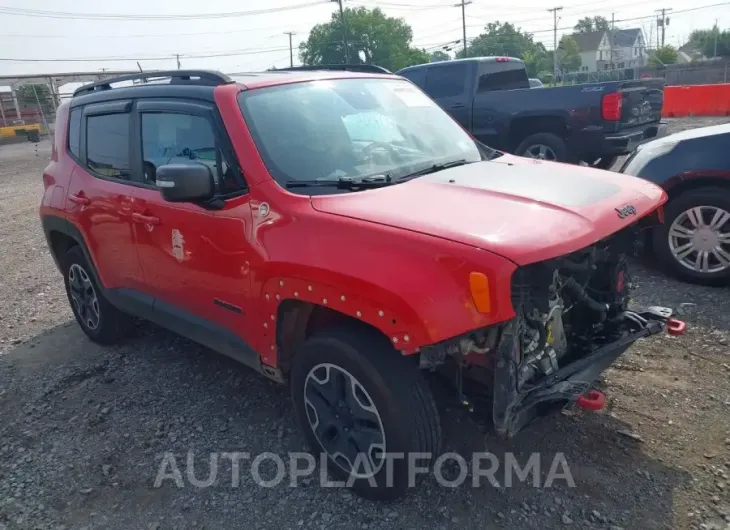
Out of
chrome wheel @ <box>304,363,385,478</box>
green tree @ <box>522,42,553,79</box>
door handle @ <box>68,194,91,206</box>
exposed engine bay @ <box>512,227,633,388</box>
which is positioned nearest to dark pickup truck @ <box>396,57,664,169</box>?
exposed engine bay @ <box>512,227,633,388</box>

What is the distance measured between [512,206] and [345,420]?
4.20ft

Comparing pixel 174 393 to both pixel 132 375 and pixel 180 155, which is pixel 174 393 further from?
pixel 180 155

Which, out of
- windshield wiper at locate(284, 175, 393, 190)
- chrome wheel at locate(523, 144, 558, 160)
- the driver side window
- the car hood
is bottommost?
chrome wheel at locate(523, 144, 558, 160)

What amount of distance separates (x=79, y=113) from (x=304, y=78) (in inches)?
82.5

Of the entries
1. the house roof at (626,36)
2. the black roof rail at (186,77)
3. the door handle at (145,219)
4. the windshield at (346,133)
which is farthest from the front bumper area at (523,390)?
the house roof at (626,36)

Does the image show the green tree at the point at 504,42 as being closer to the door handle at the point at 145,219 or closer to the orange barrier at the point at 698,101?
the orange barrier at the point at 698,101

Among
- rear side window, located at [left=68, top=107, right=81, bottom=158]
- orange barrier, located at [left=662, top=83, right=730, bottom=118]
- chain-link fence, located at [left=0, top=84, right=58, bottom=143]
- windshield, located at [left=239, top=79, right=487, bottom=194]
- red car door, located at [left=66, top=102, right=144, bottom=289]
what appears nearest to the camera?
windshield, located at [left=239, top=79, right=487, bottom=194]

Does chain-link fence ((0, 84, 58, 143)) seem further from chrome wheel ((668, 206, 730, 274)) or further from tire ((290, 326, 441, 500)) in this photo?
tire ((290, 326, 441, 500))

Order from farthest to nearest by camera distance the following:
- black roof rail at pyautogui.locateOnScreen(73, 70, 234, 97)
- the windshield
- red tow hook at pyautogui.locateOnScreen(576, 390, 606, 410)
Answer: black roof rail at pyautogui.locateOnScreen(73, 70, 234, 97)
the windshield
red tow hook at pyautogui.locateOnScreen(576, 390, 606, 410)

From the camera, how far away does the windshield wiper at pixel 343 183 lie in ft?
10.3

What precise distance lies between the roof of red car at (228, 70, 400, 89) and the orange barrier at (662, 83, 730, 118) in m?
19.1

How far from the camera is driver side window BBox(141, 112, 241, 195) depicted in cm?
334

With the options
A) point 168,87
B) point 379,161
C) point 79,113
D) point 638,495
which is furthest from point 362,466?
point 79,113

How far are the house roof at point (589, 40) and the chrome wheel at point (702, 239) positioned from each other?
90910mm
